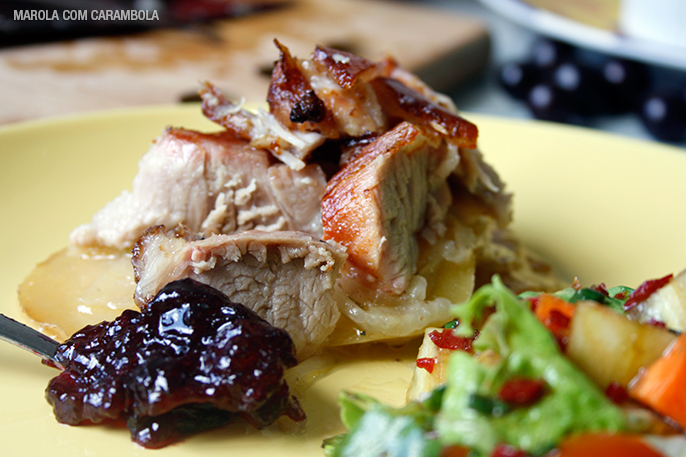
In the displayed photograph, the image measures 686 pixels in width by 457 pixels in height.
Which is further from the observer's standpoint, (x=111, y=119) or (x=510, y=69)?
(x=510, y=69)

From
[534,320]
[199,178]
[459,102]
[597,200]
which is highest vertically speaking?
[534,320]

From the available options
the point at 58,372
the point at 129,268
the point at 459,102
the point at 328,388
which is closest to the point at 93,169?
the point at 129,268

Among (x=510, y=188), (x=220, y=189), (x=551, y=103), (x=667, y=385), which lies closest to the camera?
(x=667, y=385)

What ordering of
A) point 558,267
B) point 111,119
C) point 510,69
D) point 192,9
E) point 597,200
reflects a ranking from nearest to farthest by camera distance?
point 558,267 → point 597,200 → point 111,119 → point 510,69 → point 192,9

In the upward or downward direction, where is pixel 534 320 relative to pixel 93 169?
upward

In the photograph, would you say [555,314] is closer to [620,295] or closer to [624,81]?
[620,295]

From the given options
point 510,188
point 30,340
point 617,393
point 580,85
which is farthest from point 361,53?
point 617,393

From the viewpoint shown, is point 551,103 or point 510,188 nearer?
point 510,188

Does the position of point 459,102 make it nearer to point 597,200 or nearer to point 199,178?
point 597,200
